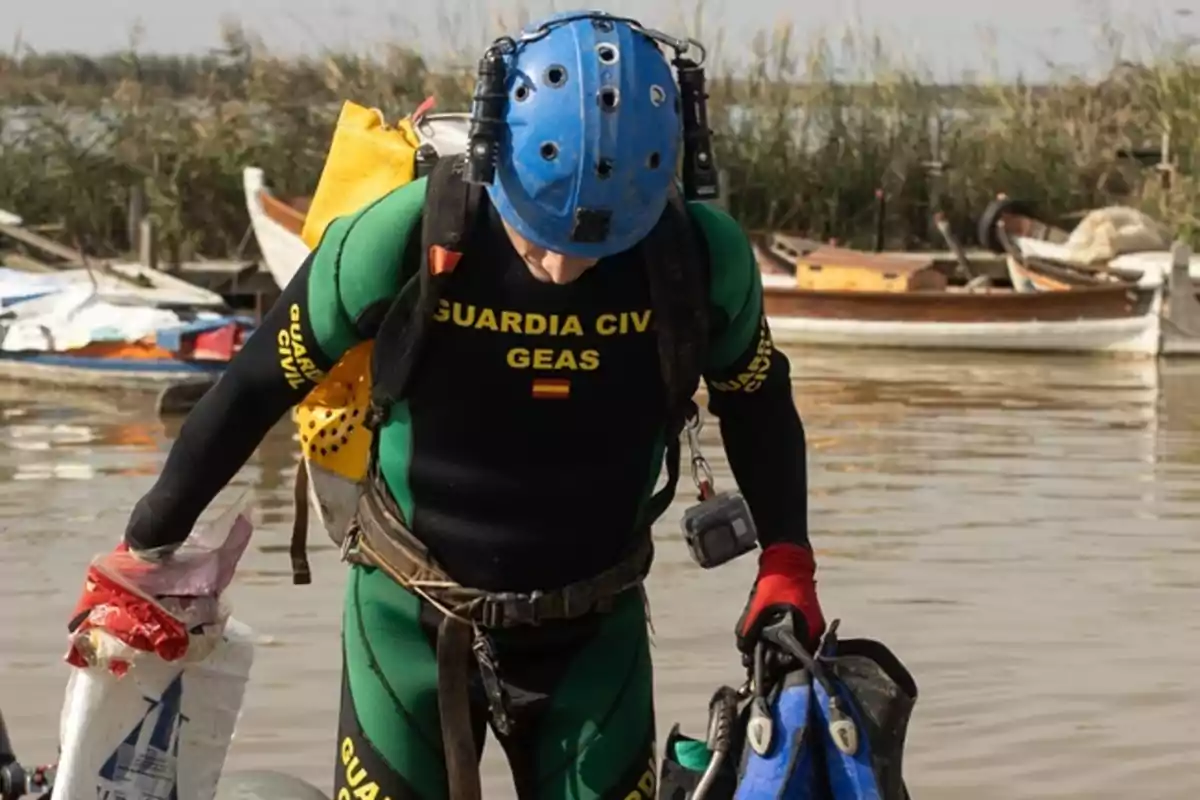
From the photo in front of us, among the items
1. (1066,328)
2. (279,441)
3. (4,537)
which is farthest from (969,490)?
(1066,328)

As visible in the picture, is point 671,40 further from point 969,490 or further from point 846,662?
point 969,490

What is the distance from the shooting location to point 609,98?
2793mm

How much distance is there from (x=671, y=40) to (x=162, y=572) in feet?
3.24

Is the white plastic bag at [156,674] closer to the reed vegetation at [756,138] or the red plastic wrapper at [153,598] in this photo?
the red plastic wrapper at [153,598]

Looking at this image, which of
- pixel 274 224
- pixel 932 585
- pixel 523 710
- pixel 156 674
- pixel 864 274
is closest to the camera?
pixel 523 710

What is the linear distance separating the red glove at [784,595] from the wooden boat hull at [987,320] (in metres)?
15.7

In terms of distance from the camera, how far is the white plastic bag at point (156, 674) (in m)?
3.15

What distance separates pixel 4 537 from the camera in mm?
9375

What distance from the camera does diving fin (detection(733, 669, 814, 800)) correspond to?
9.27 ft

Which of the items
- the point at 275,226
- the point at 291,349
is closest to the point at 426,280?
the point at 291,349

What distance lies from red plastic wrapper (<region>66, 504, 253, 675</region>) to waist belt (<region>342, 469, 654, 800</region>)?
0.32 m

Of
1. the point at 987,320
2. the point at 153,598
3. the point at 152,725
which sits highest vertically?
the point at 153,598

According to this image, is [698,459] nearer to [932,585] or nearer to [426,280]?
[426,280]

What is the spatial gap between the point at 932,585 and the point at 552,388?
5821 mm
